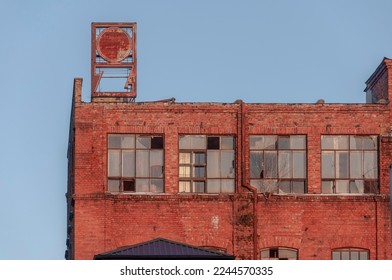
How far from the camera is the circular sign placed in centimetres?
5431

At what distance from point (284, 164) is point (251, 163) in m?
1.30

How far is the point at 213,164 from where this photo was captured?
52438 millimetres

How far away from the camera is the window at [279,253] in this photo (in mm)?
51500

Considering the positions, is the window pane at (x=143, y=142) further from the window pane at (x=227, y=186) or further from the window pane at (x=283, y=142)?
the window pane at (x=283, y=142)

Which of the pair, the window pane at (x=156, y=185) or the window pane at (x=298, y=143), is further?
the window pane at (x=298, y=143)

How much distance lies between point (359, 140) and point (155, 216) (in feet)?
28.3

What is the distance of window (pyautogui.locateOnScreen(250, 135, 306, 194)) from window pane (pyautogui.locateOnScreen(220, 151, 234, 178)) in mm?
787

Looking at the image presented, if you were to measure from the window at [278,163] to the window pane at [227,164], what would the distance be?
787 millimetres

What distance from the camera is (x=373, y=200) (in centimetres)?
5222

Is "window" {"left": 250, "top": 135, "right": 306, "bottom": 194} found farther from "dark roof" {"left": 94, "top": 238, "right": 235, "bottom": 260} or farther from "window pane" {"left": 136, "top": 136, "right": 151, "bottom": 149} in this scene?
"dark roof" {"left": 94, "top": 238, "right": 235, "bottom": 260}

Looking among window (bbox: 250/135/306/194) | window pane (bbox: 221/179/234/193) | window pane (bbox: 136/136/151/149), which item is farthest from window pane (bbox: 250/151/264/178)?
window pane (bbox: 136/136/151/149)

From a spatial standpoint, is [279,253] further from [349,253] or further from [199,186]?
[199,186]

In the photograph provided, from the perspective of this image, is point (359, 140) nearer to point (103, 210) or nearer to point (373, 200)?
point (373, 200)

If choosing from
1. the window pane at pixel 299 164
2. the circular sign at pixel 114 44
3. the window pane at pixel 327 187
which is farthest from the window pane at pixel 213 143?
the circular sign at pixel 114 44
